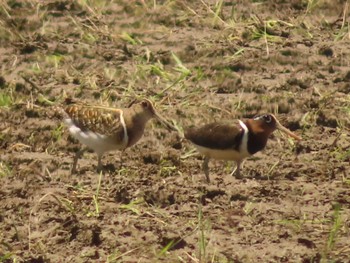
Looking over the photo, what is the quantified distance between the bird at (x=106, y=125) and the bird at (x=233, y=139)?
595mm

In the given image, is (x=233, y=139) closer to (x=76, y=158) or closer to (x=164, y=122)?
(x=164, y=122)

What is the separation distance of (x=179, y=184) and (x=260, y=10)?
423 cm

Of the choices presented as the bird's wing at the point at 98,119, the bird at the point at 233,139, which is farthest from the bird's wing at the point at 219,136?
the bird's wing at the point at 98,119

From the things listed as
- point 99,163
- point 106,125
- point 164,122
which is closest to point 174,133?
point 164,122

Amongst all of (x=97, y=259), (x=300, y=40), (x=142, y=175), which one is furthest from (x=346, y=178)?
(x=300, y=40)

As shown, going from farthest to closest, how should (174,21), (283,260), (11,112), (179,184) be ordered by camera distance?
(174,21) < (11,112) < (179,184) < (283,260)

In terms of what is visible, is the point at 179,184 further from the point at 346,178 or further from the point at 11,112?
the point at 11,112

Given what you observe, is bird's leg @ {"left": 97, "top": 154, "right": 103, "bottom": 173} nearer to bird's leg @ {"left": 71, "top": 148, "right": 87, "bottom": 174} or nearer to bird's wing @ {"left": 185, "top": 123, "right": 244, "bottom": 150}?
bird's leg @ {"left": 71, "top": 148, "right": 87, "bottom": 174}

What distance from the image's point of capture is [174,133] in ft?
32.4

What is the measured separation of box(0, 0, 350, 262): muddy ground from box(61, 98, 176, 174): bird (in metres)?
0.20

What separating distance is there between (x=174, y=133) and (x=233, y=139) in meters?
1.20

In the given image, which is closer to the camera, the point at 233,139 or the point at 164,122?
the point at 233,139

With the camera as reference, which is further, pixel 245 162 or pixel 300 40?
pixel 300 40

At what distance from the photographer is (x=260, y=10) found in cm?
1233
